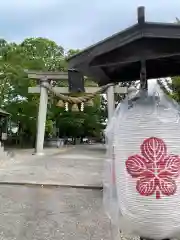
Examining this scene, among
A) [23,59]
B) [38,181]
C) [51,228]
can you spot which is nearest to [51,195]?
[38,181]

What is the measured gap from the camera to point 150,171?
2.57 metres

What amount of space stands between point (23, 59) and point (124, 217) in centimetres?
2426

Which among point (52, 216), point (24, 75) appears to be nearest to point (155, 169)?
point (52, 216)

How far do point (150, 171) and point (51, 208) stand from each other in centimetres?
537

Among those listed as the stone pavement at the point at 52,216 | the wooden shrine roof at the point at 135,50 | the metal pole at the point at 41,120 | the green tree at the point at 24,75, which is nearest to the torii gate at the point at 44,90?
the metal pole at the point at 41,120

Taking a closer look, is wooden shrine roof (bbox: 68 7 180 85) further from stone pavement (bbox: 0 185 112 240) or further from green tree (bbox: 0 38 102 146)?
green tree (bbox: 0 38 102 146)

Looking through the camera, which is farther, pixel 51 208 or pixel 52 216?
pixel 51 208

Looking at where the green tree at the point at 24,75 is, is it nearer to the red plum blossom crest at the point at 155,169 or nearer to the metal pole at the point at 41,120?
the metal pole at the point at 41,120

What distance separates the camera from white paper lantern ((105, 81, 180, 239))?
2.56 m

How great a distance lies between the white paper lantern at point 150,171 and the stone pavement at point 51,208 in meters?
3.04

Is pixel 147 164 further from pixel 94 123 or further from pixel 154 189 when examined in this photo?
pixel 94 123

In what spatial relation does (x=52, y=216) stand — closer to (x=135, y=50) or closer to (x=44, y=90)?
(x=135, y=50)

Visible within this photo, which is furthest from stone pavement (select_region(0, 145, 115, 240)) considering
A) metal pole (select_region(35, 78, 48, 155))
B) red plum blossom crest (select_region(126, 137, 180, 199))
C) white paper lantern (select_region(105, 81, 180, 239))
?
metal pole (select_region(35, 78, 48, 155))

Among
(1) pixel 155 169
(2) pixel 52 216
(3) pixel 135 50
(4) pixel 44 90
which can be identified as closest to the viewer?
(1) pixel 155 169
